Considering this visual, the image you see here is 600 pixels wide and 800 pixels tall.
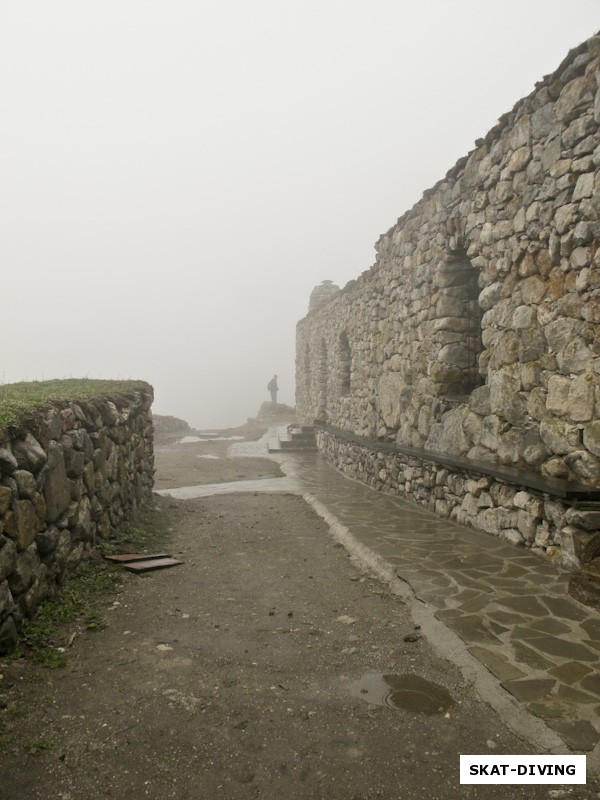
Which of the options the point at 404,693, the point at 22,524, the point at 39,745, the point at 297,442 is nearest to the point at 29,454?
the point at 22,524

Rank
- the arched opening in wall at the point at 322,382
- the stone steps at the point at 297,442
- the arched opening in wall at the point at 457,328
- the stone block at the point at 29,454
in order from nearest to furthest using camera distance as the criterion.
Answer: the stone block at the point at 29,454 < the arched opening in wall at the point at 457,328 < the stone steps at the point at 297,442 < the arched opening in wall at the point at 322,382

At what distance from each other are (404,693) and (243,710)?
2.76 feet

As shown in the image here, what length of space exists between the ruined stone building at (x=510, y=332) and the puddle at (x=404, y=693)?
203 centimetres

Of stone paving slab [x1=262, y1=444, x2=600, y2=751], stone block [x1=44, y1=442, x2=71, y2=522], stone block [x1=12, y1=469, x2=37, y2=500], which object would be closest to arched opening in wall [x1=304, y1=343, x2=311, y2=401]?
stone paving slab [x1=262, y1=444, x2=600, y2=751]

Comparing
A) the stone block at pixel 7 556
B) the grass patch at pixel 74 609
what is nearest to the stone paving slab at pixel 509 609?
the grass patch at pixel 74 609

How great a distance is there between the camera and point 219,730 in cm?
271

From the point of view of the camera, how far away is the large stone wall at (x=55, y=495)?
A: 3471 millimetres

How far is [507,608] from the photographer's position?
13.3 feet

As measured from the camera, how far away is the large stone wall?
347 centimetres

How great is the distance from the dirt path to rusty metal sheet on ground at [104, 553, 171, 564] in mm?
525

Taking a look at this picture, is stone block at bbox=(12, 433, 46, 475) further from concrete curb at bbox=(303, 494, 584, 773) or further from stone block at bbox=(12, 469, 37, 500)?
concrete curb at bbox=(303, 494, 584, 773)

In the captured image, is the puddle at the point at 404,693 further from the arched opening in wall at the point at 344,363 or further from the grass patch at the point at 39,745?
the arched opening in wall at the point at 344,363

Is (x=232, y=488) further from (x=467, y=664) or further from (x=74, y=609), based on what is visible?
(x=467, y=664)

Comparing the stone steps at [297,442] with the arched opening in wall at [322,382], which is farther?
the arched opening in wall at [322,382]
